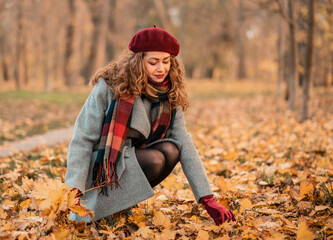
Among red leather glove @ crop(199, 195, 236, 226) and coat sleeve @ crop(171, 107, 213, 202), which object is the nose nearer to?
coat sleeve @ crop(171, 107, 213, 202)

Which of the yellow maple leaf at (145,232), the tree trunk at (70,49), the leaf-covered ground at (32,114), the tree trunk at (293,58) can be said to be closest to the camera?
the yellow maple leaf at (145,232)

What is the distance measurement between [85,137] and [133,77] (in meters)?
0.48

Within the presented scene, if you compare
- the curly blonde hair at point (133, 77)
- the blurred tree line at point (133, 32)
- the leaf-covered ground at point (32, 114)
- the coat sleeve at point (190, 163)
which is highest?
the blurred tree line at point (133, 32)

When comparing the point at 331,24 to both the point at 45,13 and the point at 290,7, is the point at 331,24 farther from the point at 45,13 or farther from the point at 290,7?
the point at 45,13

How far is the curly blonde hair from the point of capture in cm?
222

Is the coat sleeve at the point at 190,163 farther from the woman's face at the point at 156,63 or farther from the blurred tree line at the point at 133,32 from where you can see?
the blurred tree line at the point at 133,32

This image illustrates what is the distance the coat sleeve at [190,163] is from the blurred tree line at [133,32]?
6295mm

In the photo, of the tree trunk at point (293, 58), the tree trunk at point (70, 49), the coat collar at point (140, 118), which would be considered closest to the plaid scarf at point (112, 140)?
the coat collar at point (140, 118)

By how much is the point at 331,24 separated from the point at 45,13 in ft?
39.4

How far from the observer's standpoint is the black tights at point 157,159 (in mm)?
2225

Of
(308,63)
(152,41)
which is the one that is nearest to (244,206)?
(152,41)

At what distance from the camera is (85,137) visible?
7.03 feet

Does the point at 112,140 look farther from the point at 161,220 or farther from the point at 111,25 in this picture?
the point at 111,25

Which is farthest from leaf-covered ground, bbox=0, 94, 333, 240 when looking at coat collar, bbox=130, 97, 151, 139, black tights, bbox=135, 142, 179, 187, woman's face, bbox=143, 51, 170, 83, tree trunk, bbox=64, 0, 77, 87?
tree trunk, bbox=64, 0, 77, 87
